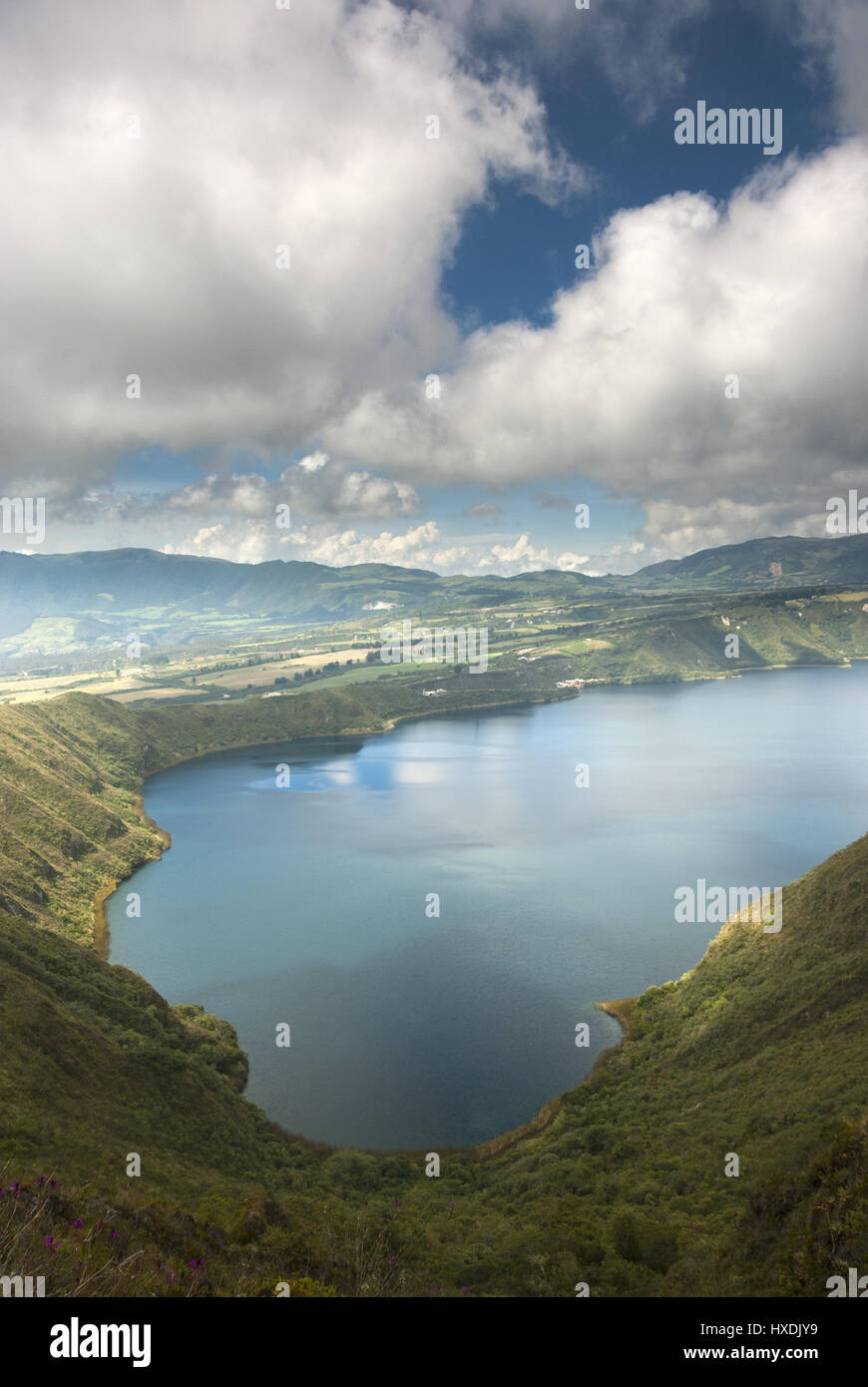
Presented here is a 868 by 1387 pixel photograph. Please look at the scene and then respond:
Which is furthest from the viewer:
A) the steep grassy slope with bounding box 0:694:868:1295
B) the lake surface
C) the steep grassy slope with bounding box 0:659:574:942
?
the steep grassy slope with bounding box 0:659:574:942

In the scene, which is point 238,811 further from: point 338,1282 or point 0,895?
point 338,1282

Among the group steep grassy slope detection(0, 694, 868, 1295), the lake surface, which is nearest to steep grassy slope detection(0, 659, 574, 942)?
the lake surface

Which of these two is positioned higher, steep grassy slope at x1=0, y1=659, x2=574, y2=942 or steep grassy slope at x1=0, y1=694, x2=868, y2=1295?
steep grassy slope at x1=0, y1=659, x2=574, y2=942

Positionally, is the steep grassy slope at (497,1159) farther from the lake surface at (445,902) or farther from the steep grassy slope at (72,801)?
the steep grassy slope at (72,801)

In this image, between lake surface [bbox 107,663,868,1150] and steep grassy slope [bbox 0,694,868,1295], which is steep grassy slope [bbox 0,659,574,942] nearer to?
lake surface [bbox 107,663,868,1150]

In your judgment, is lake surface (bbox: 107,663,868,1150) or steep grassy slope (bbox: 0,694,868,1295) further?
lake surface (bbox: 107,663,868,1150)
